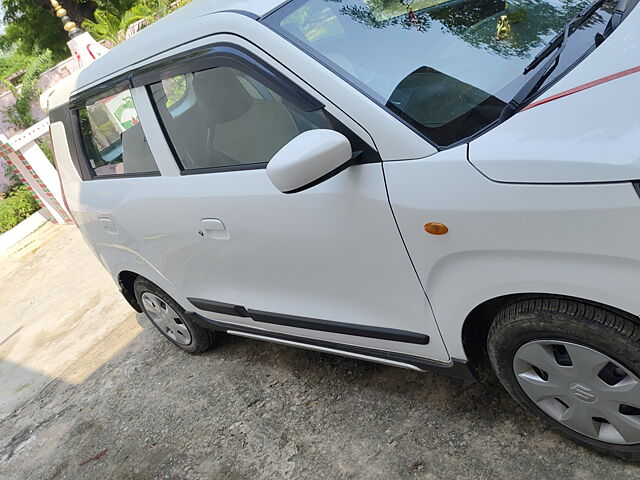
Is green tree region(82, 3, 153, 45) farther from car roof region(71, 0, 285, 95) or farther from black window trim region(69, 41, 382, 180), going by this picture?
black window trim region(69, 41, 382, 180)

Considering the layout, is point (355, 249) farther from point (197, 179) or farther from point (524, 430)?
point (524, 430)

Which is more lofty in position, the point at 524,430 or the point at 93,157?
the point at 93,157

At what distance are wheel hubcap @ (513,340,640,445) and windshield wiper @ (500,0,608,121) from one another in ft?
2.42

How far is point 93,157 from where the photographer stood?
3.23m

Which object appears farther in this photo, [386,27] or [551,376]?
[386,27]

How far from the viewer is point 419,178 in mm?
1804

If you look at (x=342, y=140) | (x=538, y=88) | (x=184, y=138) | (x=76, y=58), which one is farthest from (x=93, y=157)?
(x=76, y=58)

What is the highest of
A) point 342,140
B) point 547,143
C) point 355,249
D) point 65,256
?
point 342,140

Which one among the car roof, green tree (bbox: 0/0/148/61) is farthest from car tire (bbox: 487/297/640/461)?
green tree (bbox: 0/0/148/61)

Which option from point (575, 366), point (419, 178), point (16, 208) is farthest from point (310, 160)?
point (16, 208)

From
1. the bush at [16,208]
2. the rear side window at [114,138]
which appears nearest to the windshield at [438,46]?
the rear side window at [114,138]

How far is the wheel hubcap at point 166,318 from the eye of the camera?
356 centimetres

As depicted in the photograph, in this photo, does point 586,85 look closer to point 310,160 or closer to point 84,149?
point 310,160

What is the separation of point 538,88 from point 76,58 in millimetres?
8871
